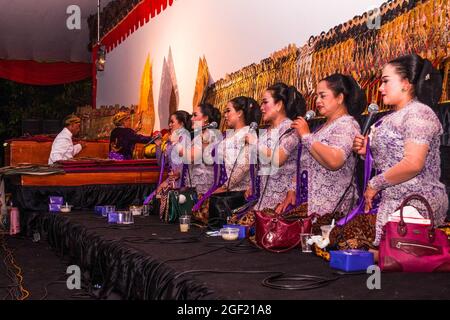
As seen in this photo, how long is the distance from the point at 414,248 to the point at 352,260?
10.2 inches

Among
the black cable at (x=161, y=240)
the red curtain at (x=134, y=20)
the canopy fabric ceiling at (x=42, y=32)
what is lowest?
the black cable at (x=161, y=240)

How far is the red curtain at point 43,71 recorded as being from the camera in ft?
43.5

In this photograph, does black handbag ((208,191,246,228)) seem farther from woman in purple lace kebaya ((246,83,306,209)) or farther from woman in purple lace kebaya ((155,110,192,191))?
woman in purple lace kebaya ((155,110,192,191))

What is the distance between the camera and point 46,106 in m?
14.8

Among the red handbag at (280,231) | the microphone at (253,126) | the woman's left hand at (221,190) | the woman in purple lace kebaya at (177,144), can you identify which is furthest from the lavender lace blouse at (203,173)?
the red handbag at (280,231)

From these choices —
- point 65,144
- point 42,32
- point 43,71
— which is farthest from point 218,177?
point 43,71

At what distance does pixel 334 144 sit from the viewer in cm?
326

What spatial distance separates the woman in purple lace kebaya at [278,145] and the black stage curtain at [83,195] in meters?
2.55

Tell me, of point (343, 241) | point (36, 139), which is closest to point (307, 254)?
point (343, 241)

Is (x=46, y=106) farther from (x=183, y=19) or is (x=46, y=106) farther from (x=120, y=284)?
(x=120, y=284)

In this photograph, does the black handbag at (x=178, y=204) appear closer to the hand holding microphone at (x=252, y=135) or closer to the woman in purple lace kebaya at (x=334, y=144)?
the hand holding microphone at (x=252, y=135)

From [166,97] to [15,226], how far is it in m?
2.77

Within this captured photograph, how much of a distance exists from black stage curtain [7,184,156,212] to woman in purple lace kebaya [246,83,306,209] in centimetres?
255

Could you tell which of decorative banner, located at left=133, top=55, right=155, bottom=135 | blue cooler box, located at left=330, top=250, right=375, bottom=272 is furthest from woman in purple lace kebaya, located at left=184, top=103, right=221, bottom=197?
decorative banner, located at left=133, top=55, right=155, bottom=135
